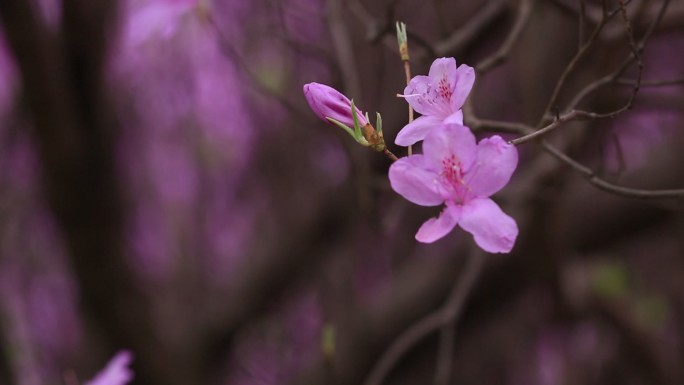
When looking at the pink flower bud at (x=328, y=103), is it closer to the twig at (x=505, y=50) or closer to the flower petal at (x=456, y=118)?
the flower petal at (x=456, y=118)

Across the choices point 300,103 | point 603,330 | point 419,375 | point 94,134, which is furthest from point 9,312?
point 603,330

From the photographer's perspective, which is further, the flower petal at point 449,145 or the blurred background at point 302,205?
the blurred background at point 302,205

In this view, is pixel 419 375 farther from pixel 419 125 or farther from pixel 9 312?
pixel 419 125

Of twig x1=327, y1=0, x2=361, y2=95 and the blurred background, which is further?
the blurred background

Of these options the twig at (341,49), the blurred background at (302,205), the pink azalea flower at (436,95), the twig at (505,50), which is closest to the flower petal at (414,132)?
the pink azalea flower at (436,95)

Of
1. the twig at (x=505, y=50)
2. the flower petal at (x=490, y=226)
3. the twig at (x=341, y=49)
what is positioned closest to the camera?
the flower petal at (x=490, y=226)

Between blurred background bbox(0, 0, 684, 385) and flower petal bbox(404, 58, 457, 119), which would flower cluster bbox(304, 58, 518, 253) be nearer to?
flower petal bbox(404, 58, 457, 119)

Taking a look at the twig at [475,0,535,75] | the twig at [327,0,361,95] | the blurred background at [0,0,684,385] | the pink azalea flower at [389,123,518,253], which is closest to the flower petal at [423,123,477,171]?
the pink azalea flower at [389,123,518,253]
